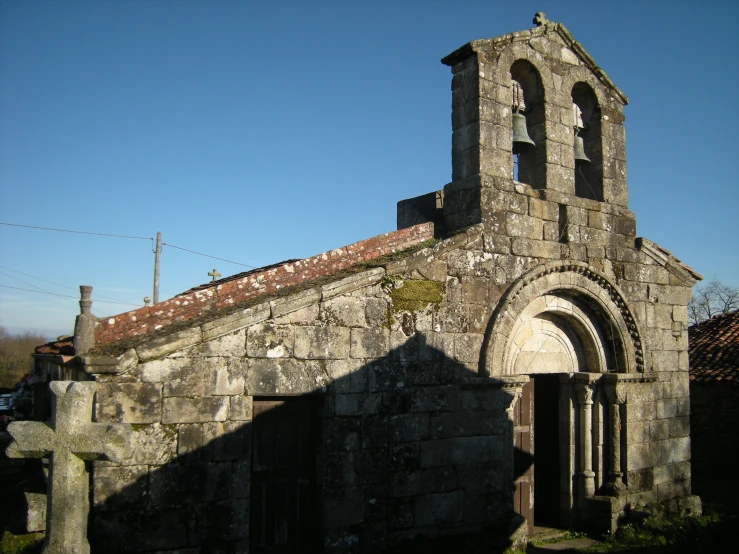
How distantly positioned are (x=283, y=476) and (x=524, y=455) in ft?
11.4

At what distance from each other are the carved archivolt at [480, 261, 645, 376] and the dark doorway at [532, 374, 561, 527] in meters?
0.63

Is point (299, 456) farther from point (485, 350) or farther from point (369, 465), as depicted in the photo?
point (485, 350)

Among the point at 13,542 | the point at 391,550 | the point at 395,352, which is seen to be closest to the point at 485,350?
the point at 395,352

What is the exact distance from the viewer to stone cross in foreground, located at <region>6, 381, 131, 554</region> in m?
4.47

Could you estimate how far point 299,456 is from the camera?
19.5ft

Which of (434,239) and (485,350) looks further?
(434,239)

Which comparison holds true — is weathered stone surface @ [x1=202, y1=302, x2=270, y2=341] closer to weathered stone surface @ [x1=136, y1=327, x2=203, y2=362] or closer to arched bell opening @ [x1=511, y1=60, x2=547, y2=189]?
weathered stone surface @ [x1=136, y1=327, x2=203, y2=362]

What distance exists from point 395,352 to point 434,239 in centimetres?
172

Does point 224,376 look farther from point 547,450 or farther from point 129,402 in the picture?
point 547,450

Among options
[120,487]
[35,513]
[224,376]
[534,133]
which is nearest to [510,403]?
[224,376]

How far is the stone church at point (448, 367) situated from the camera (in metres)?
5.16

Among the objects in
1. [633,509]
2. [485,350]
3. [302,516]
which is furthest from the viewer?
[633,509]

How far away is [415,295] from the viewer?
6.51 meters

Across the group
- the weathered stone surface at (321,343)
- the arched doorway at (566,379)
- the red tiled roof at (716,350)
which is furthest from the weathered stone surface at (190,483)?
the red tiled roof at (716,350)
